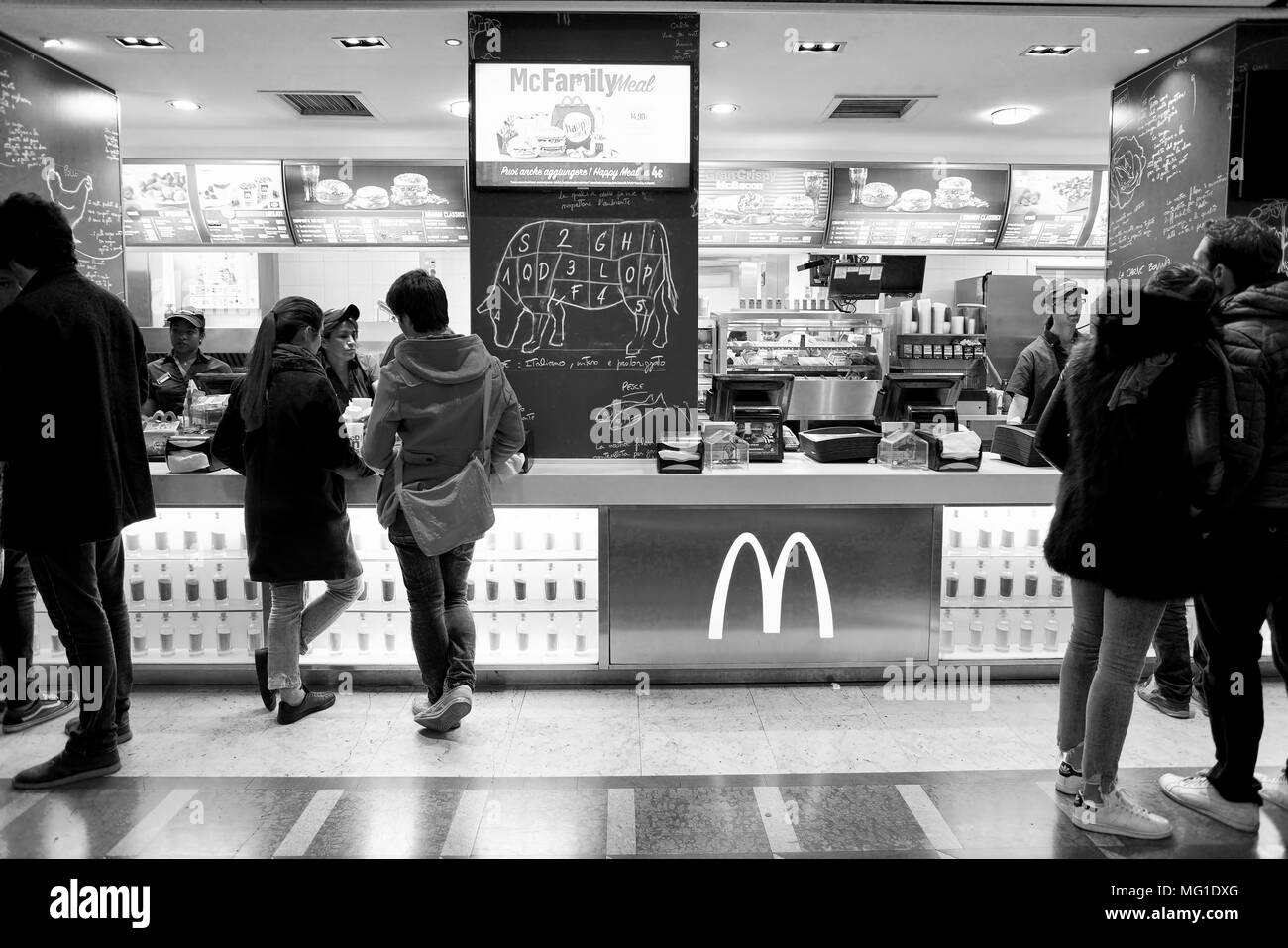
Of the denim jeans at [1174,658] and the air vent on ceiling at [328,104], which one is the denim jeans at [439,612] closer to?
the denim jeans at [1174,658]

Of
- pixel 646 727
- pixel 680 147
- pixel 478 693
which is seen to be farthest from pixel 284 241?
pixel 646 727

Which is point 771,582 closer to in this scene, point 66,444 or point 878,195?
point 66,444

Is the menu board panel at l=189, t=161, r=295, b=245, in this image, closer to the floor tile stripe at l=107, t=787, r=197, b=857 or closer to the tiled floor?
the tiled floor

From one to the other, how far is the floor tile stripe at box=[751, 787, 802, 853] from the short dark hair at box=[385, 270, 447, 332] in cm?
188

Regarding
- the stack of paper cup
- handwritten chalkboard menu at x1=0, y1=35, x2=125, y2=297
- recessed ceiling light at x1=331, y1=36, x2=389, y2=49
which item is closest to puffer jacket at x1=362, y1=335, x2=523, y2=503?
recessed ceiling light at x1=331, y1=36, x2=389, y2=49

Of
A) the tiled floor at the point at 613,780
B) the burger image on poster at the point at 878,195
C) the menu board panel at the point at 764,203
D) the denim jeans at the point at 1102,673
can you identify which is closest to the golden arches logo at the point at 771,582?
the tiled floor at the point at 613,780

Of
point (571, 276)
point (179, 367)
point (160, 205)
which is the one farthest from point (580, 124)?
point (160, 205)

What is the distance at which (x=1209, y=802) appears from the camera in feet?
8.93

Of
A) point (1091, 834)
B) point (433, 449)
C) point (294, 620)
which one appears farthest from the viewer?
point (294, 620)

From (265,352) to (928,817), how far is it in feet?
8.59

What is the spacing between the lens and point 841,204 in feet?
22.5

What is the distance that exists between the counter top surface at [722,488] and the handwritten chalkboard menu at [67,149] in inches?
76.9

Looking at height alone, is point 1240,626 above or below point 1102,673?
above
